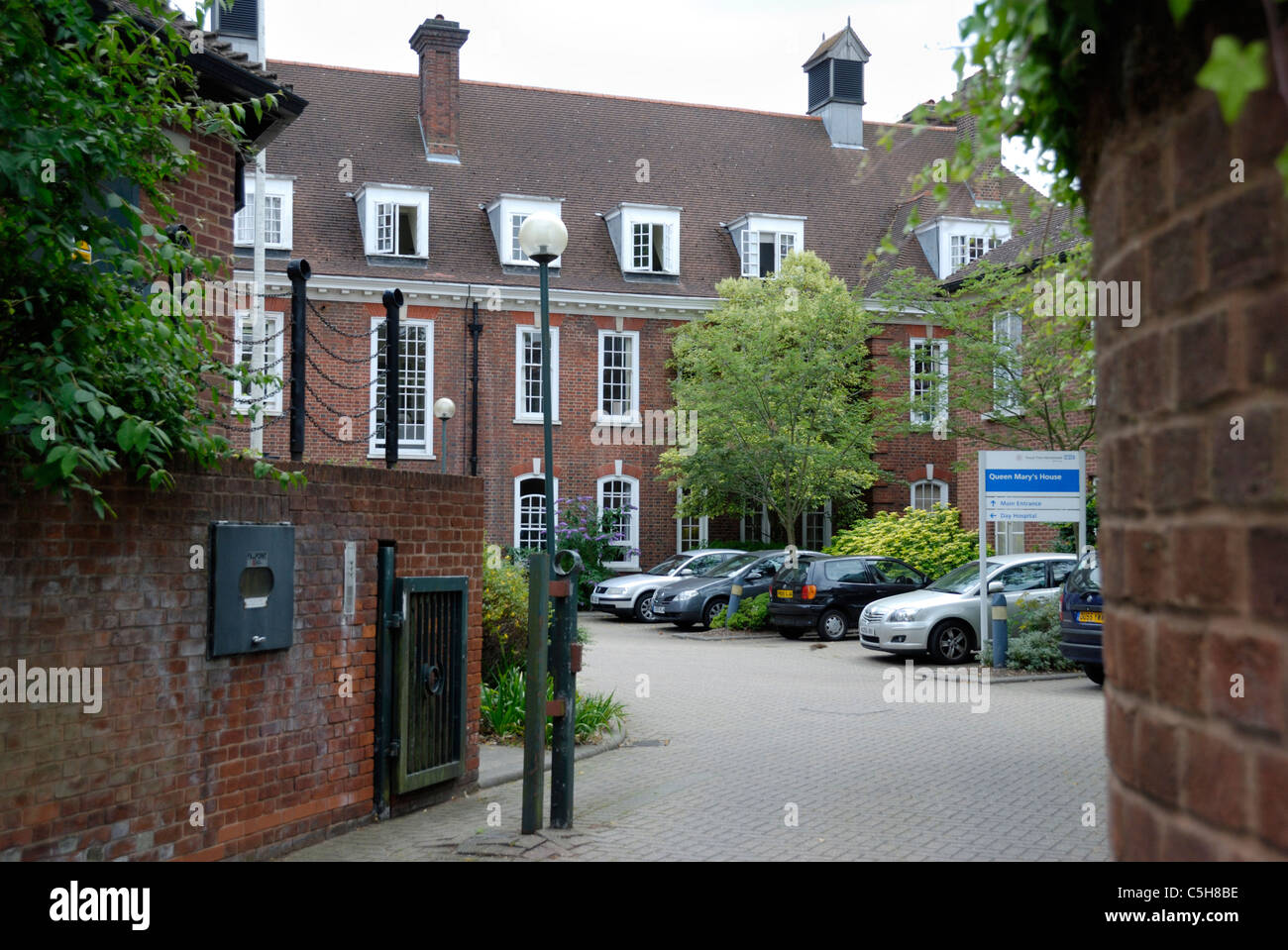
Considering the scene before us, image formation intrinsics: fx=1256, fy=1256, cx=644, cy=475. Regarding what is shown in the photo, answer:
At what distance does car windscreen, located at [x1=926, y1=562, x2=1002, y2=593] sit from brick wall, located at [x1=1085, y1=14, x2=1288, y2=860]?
17965 millimetres

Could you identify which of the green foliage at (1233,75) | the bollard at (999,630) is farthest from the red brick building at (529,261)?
the green foliage at (1233,75)

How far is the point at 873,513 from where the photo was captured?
35.3 meters

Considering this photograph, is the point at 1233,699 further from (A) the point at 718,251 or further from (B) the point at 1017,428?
(A) the point at 718,251

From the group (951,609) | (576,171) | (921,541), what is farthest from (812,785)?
(576,171)

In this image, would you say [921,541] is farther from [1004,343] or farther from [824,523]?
[824,523]

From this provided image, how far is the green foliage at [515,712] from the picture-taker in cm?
1157

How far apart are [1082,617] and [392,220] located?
21.6 metres

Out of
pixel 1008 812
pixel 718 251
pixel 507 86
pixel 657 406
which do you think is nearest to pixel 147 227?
pixel 1008 812

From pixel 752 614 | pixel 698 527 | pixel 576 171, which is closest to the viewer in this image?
pixel 752 614

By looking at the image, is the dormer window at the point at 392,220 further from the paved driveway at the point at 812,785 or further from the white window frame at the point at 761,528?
the paved driveway at the point at 812,785

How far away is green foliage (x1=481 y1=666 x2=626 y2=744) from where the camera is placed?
11.6 metres

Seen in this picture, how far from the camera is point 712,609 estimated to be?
25672 mm

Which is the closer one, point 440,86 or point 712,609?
point 712,609

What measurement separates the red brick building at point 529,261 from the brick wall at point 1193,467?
1097 inches
